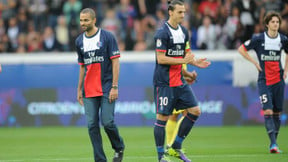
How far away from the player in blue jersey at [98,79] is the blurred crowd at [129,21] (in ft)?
34.4

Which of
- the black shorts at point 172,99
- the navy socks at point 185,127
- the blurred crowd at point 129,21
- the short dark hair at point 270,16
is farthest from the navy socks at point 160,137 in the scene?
the blurred crowd at point 129,21

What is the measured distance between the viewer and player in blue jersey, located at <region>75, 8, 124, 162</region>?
1005 centimetres

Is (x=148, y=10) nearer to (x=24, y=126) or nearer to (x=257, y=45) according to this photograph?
(x=24, y=126)

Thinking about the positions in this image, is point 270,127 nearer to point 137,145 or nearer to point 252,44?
point 252,44

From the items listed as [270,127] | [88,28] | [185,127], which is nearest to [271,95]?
[270,127]

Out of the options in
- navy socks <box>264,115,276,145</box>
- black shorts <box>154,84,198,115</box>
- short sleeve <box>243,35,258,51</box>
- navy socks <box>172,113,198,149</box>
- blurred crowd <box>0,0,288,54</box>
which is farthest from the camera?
blurred crowd <box>0,0,288,54</box>

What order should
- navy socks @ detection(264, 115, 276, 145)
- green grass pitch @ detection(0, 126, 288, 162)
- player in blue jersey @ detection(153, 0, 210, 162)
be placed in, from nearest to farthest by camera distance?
player in blue jersey @ detection(153, 0, 210, 162) → green grass pitch @ detection(0, 126, 288, 162) → navy socks @ detection(264, 115, 276, 145)

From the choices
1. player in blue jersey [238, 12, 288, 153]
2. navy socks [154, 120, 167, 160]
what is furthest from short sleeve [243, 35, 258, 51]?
navy socks [154, 120, 167, 160]

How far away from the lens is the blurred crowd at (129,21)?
20.6 metres

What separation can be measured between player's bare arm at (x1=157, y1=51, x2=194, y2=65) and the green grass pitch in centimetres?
195

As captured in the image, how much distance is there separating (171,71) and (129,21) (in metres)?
11.6

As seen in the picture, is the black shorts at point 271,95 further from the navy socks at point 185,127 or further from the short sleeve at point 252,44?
the navy socks at point 185,127

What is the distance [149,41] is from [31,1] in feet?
16.5

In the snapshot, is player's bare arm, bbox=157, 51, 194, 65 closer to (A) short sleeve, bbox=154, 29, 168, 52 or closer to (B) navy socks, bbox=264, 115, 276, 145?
(A) short sleeve, bbox=154, 29, 168, 52
